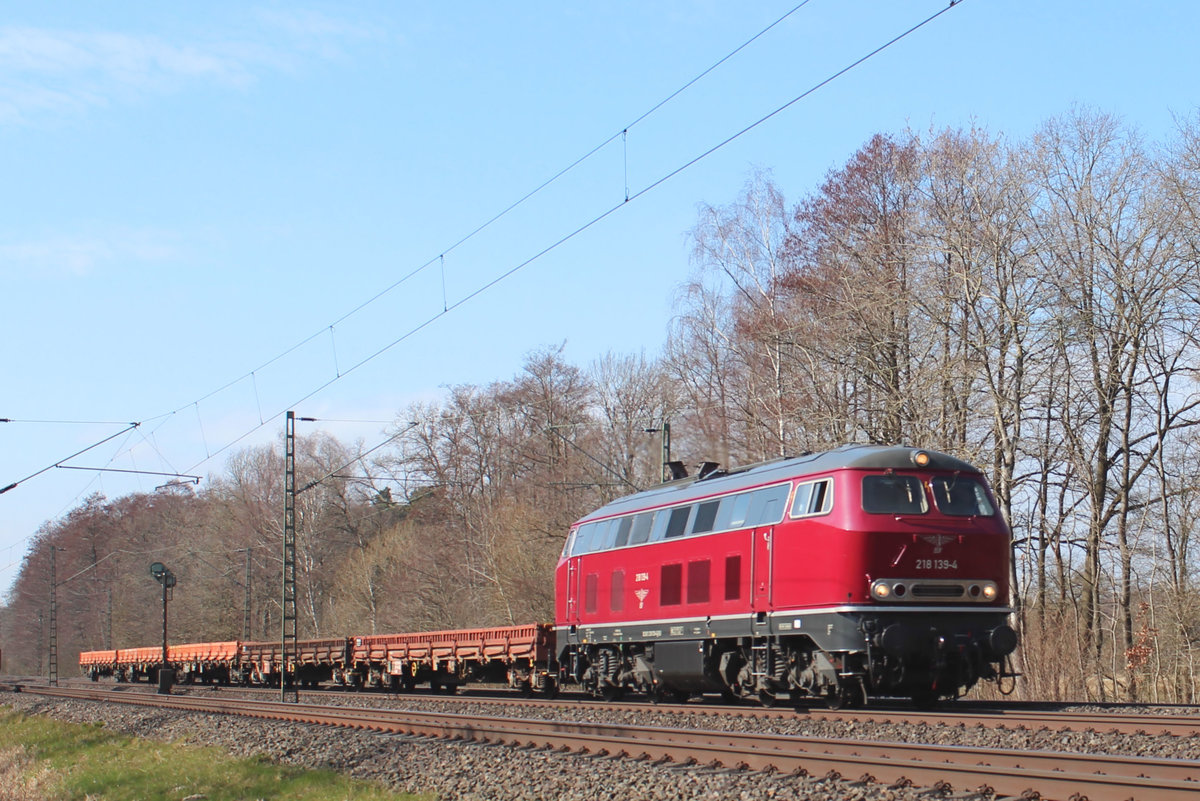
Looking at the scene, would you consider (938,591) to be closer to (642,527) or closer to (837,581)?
(837,581)

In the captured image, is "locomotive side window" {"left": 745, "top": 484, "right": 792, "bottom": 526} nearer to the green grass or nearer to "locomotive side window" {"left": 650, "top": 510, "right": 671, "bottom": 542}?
"locomotive side window" {"left": 650, "top": 510, "right": 671, "bottom": 542}

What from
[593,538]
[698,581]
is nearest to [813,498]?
[698,581]

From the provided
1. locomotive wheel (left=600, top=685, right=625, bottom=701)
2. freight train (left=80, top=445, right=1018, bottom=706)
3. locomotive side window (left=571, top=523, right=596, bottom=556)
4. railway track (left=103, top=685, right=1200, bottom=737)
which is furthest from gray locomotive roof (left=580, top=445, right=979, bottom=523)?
locomotive wheel (left=600, top=685, right=625, bottom=701)

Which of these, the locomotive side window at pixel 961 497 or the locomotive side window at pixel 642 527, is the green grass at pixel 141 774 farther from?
the locomotive side window at pixel 961 497

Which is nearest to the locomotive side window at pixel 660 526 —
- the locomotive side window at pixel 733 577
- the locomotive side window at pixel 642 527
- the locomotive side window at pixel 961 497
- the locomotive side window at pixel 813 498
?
the locomotive side window at pixel 642 527

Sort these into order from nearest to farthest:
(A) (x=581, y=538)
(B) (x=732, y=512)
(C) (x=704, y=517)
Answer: (B) (x=732, y=512) < (C) (x=704, y=517) < (A) (x=581, y=538)

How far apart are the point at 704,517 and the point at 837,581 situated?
394cm

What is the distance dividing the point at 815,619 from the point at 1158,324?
17675 millimetres

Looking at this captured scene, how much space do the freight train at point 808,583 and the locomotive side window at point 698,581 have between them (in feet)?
0.11

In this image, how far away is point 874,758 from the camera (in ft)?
36.3

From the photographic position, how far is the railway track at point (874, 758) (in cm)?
924

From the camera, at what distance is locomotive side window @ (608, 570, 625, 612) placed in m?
22.1

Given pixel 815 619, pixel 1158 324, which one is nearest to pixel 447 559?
pixel 1158 324

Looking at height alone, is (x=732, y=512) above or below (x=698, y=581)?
above
